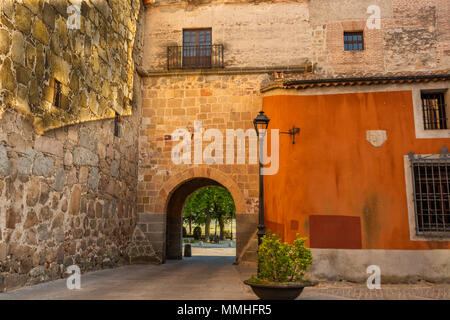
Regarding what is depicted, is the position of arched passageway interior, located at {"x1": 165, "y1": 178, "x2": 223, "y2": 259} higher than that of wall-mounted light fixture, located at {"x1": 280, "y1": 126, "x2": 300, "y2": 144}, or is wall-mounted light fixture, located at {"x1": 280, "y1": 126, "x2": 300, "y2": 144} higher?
wall-mounted light fixture, located at {"x1": 280, "y1": 126, "x2": 300, "y2": 144}

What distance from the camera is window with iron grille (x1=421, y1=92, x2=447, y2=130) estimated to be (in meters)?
8.34

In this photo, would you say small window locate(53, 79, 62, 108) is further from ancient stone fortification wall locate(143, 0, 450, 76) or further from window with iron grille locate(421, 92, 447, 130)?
window with iron grille locate(421, 92, 447, 130)

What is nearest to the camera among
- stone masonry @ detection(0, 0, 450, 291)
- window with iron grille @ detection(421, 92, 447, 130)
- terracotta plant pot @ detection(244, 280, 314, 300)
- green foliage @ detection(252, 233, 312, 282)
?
→ terracotta plant pot @ detection(244, 280, 314, 300)

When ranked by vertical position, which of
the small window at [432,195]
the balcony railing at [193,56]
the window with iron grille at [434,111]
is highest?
the balcony railing at [193,56]

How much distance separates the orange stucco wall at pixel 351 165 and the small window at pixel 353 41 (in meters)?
4.19

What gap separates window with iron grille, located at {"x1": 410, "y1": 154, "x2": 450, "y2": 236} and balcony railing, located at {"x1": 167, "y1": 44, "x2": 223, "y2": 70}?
6544 mm

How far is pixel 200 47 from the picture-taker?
11930 millimetres

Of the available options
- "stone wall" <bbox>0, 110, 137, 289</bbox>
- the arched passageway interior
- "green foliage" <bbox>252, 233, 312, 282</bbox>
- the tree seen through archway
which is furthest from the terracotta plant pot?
the tree seen through archway

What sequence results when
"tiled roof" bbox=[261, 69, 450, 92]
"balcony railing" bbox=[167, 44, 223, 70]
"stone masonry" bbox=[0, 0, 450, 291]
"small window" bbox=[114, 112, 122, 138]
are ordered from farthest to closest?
"balcony railing" bbox=[167, 44, 223, 70]
"small window" bbox=[114, 112, 122, 138]
"tiled roof" bbox=[261, 69, 450, 92]
"stone masonry" bbox=[0, 0, 450, 291]

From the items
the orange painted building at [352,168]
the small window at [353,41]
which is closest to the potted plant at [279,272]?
the orange painted building at [352,168]

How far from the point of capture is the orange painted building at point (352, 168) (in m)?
7.79

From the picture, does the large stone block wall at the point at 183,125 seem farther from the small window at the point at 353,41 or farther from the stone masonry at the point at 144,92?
the small window at the point at 353,41
